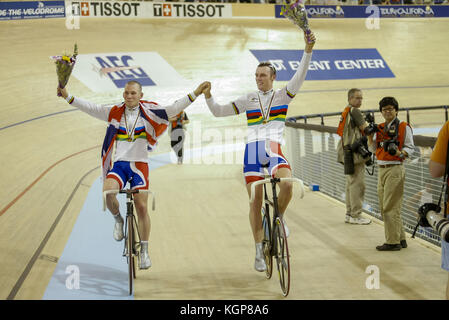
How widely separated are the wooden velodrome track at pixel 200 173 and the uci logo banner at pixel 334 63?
13.7 inches

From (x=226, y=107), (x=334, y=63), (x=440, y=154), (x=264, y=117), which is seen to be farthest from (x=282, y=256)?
(x=334, y=63)

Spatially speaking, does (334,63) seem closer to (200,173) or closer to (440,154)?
(200,173)

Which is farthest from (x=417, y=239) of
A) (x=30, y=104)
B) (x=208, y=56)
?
(x=208, y=56)

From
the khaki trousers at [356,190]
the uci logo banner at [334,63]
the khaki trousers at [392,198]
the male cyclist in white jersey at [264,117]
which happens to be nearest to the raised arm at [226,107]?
the male cyclist in white jersey at [264,117]

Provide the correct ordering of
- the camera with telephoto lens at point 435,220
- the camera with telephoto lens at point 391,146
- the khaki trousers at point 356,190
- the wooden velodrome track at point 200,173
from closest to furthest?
1. the camera with telephoto lens at point 435,220
2. the wooden velodrome track at point 200,173
3. the camera with telephoto lens at point 391,146
4. the khaki trousers at point 356,190

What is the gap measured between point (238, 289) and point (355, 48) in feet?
54.3

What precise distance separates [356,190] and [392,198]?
1082mm

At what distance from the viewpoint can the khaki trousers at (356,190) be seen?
209 inches

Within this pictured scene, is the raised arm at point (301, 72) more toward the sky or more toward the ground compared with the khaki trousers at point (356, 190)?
more toward the sky

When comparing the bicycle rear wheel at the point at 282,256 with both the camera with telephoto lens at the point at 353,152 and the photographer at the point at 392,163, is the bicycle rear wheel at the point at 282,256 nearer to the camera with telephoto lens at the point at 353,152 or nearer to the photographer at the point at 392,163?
the photographer at the point at 392,163

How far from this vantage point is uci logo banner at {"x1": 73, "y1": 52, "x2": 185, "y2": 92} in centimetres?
1437

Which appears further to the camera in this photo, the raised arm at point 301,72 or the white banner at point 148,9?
the white banner at point 148,9

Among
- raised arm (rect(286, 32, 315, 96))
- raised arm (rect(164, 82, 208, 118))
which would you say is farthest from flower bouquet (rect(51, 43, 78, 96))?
raised arm (rect(286, 32, 315, 96))

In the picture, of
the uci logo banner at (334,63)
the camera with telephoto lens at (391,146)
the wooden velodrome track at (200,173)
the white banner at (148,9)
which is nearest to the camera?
the wooden velodrome track at (200,173)
